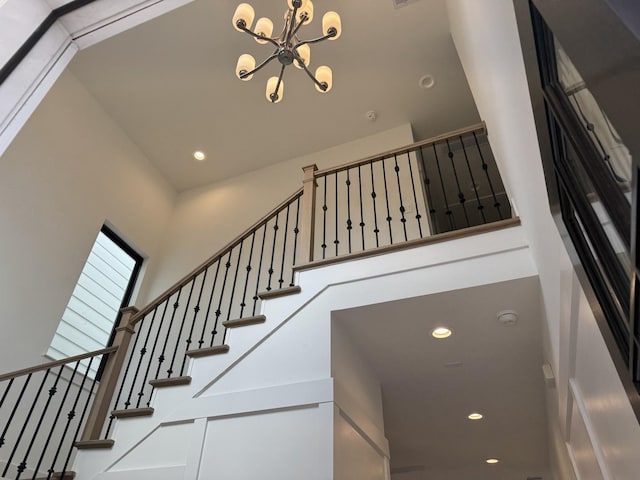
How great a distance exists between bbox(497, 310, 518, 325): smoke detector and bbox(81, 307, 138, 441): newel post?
2803mm

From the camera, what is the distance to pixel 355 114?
5.95 m

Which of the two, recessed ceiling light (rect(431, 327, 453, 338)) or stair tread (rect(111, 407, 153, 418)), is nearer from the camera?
stair tread (rect(111, 407, 153, 418))

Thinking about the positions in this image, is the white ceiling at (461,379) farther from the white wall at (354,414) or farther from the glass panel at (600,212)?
the glass panel at (600,212)

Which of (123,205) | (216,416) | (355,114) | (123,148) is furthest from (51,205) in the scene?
(355,114)

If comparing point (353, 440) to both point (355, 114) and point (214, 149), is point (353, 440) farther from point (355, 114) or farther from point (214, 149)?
point (214, 149)

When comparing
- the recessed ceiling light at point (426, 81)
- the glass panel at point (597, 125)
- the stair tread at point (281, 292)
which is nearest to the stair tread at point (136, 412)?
the stair tread at point (281, 292)

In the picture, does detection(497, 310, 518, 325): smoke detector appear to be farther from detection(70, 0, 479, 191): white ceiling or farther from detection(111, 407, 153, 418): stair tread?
detection(70, 0, 479, 191): white ceiling

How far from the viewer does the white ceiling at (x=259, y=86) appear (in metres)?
4.98

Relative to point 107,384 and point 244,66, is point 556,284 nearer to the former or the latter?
point 244,66

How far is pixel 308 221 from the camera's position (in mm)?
3645

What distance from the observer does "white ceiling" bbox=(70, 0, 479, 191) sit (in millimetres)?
4977

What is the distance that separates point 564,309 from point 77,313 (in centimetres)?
493

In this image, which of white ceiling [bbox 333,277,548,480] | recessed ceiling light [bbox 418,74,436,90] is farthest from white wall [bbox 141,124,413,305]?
white ceiling [bbox 333,277,548,480]

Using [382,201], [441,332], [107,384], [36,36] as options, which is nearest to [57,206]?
[107,384]
